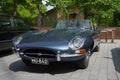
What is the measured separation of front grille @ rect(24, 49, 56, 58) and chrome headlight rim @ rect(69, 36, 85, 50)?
0.47 meters

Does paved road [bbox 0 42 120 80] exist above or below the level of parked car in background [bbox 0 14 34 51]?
below

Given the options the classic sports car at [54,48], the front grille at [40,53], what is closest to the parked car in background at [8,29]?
the classic sports car at [54,48]

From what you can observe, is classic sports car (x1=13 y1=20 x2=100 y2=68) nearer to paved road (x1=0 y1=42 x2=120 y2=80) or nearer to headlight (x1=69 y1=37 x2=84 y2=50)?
headlight (x1=69 y1=37 x2=84 y2=50)

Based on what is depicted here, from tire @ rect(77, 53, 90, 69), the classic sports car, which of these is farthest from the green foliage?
tire @ rect(77, 53, 90, 69)

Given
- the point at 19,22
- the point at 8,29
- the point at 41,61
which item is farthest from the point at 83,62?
the point at 19,22

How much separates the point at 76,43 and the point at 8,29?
3.69 metres

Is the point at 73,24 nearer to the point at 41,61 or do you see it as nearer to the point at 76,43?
the point at 76,43

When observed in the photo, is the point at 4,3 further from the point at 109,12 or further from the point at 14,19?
the point at 14,19

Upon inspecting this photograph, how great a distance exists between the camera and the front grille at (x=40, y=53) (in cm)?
682

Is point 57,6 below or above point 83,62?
above

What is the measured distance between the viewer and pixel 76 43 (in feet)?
22.6

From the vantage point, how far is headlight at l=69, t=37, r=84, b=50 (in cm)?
681

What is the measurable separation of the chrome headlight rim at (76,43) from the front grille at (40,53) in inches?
18.6

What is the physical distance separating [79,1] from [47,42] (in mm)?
20136
